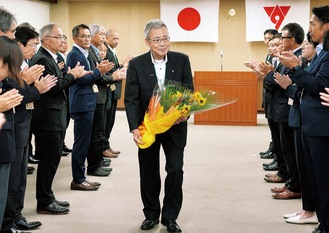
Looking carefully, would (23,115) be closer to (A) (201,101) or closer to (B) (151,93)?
(B) (151,93)

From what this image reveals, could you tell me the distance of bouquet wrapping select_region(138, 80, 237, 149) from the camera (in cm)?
351

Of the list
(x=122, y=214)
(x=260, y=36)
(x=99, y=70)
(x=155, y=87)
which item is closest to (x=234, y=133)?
(x=260, y=36)

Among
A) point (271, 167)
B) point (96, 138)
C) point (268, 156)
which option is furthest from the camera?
point (268, 156)

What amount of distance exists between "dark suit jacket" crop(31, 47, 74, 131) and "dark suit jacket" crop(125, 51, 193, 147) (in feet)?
2.30

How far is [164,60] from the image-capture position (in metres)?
3.86

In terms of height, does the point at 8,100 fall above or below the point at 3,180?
above

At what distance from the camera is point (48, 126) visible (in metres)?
4.18

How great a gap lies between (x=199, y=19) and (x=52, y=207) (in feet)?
26.6

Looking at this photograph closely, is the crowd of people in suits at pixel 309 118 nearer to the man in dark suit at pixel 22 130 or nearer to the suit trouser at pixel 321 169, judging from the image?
the suit trouser at pixel 321 169

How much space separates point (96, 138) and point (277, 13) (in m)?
6.85

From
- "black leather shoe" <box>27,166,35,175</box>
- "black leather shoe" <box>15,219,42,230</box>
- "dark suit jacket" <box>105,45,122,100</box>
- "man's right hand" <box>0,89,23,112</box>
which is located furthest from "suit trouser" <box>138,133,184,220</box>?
"dark suit jacket" <box>105,45,122,100</box>

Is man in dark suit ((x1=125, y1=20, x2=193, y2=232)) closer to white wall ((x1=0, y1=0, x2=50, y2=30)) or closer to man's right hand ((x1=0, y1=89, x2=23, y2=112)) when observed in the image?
man's right hand ((x1=0, y1=89, x2=23, y2=112))

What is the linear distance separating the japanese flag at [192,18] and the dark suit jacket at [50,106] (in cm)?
770

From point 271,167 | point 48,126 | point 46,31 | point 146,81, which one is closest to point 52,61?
point 46,31
